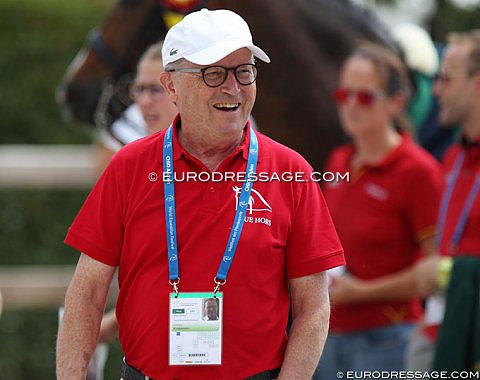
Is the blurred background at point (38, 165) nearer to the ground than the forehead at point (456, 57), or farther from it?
nearer to the ground

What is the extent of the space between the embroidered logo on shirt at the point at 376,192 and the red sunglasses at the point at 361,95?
0.35m

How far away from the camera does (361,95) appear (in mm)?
4969

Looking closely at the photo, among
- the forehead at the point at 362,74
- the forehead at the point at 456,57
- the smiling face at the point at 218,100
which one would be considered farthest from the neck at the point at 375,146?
the smiling face at the point at 218,100

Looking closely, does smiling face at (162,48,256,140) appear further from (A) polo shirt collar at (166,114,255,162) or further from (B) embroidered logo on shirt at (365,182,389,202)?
(B) embroidered logo on shirt at (365,182,389,202)

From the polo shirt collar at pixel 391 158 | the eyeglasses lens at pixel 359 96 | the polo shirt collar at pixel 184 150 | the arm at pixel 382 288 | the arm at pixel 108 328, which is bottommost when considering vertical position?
the arm at pixel 382 288

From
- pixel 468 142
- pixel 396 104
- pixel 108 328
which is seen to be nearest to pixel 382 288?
pixel 468 142

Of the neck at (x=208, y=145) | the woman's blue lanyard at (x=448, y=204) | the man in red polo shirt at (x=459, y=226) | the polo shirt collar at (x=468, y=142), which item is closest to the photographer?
the neck at (x=208, y=145)

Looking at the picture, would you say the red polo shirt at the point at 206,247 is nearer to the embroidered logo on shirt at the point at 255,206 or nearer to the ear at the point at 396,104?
the embroidered logo on shirt at the point at 255,206

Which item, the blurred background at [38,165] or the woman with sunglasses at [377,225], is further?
the blurred background at [38,165]

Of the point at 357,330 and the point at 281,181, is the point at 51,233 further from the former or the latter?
the point at 281,181

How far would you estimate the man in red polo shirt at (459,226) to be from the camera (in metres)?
4.44

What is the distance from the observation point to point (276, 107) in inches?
194

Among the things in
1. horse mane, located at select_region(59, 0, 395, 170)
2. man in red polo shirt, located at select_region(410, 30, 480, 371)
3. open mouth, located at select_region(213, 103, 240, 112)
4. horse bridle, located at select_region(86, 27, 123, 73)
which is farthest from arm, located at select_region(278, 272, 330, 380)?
horse bridle, located at select_region(86, 27, 123, 73)

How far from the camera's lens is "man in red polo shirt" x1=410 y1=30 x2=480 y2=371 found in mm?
4438
